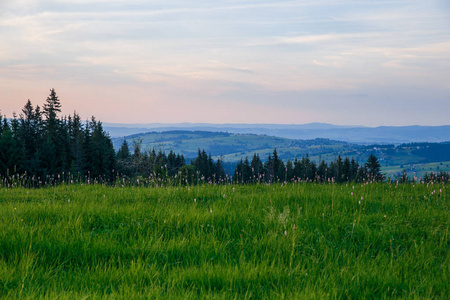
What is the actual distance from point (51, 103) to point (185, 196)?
8464cm

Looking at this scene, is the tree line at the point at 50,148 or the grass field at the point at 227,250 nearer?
the grass field at the point at 227,250

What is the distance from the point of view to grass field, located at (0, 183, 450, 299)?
426 centimetres

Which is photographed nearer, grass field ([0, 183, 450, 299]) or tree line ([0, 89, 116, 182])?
grass field ([0, 183, 450, 299])

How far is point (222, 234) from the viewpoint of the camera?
6.13 meters

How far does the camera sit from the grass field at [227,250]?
4.26 metres

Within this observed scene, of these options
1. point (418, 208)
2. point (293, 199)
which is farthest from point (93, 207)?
point (418, 208)

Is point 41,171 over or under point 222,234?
under

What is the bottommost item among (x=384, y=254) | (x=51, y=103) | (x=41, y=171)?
(x=41, y=171)

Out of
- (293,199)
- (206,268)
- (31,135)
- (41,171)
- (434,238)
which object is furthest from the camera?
(31,135)

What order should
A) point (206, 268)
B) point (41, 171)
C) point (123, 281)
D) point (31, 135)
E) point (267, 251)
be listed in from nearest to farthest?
point (123, 281)
point (206, 268)
point (267, 251)
point (41, 171)
point (31, 135)

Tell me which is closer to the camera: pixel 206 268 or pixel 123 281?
pixel 123 281

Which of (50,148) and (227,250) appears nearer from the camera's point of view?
(227,250)

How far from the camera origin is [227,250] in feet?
17.8

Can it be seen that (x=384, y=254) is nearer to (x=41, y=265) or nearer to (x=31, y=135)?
(x=41, y=265)
